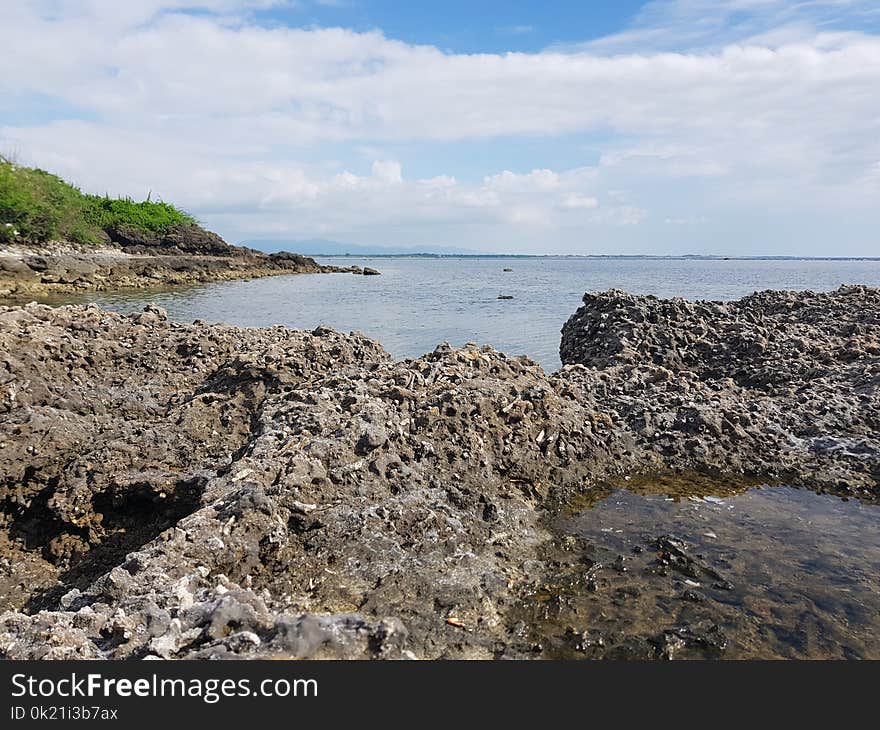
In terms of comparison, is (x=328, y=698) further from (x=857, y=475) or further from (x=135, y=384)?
(x=135, y=384)

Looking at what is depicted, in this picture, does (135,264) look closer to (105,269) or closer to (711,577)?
(105,269)

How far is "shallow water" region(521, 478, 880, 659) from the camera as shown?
4586 mm

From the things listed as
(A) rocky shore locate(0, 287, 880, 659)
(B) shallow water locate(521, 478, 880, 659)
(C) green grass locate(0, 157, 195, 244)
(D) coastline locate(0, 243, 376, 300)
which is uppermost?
(C) green grass locate(0, 157, 195, 244)

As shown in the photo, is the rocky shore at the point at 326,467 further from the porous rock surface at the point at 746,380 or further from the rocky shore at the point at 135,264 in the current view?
the rocky shore at the point at 135,264

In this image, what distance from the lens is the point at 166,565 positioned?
4.62m

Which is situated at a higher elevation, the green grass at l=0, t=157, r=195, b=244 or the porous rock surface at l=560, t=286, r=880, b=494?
the green grass at l=0, t=157, r=195, b=244

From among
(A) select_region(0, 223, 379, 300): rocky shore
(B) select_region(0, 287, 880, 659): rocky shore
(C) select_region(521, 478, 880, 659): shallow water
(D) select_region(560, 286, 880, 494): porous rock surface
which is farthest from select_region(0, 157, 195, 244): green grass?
(C) select_region(521, 478, 880, 659): shallow water

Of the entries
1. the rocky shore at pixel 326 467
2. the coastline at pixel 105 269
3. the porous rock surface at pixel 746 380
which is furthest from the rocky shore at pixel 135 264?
the porous rock surface at pixel 746 380

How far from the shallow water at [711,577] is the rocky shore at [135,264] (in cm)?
3696

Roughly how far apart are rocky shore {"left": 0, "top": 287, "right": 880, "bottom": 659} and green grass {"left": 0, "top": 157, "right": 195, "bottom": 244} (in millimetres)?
45272

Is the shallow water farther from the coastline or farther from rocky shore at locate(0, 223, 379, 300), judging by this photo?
the coastline

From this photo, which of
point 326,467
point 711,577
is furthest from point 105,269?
point 711,577

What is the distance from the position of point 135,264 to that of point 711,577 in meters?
56.7

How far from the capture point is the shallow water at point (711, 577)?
4.59 m
